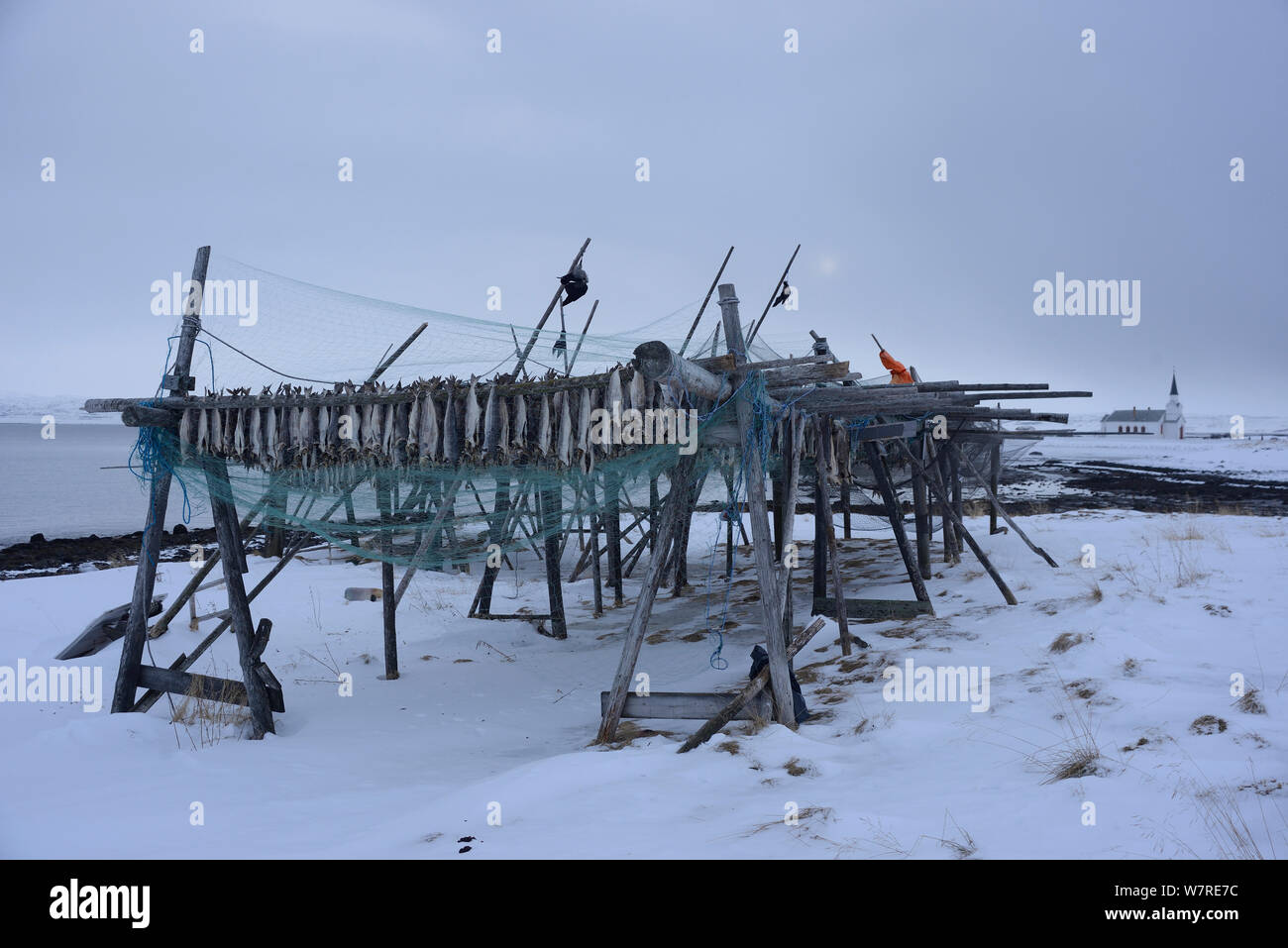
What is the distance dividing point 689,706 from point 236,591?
4.23m

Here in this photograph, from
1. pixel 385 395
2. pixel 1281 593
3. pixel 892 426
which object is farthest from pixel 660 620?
pixel 1281 593

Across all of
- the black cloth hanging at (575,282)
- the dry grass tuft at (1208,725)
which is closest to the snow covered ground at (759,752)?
the dry grass tuft at (1208,725)

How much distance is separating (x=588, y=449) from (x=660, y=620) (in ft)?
21.6

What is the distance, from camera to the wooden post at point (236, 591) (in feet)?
21.8

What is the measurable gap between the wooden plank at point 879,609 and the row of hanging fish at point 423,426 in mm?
4499

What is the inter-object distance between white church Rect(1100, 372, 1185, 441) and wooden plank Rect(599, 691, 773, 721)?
10850cm

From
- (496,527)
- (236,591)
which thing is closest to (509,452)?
(236,591)

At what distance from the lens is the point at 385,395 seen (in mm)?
6109

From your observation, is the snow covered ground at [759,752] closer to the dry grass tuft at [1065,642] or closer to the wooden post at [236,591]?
the dry grass tuft at [1065,642]

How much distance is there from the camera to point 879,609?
9.20 m

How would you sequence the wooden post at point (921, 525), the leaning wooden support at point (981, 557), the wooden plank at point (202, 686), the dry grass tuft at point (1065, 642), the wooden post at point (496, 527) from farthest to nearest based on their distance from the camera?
the wooden post at point (921, 525)
the leaning wooden support at point (981, 557)
the wooden post at point (496, 527)
the wooden plank at point (202, 686)
the dry grass tuft at point (1065, 642)

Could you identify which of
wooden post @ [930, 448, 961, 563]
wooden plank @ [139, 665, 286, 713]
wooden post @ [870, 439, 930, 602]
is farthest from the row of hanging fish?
wooden post @ [930, 448, 961, 563]

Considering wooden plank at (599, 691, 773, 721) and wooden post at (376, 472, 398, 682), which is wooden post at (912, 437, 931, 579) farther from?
wooden post at (376, 472, 398, 682)
